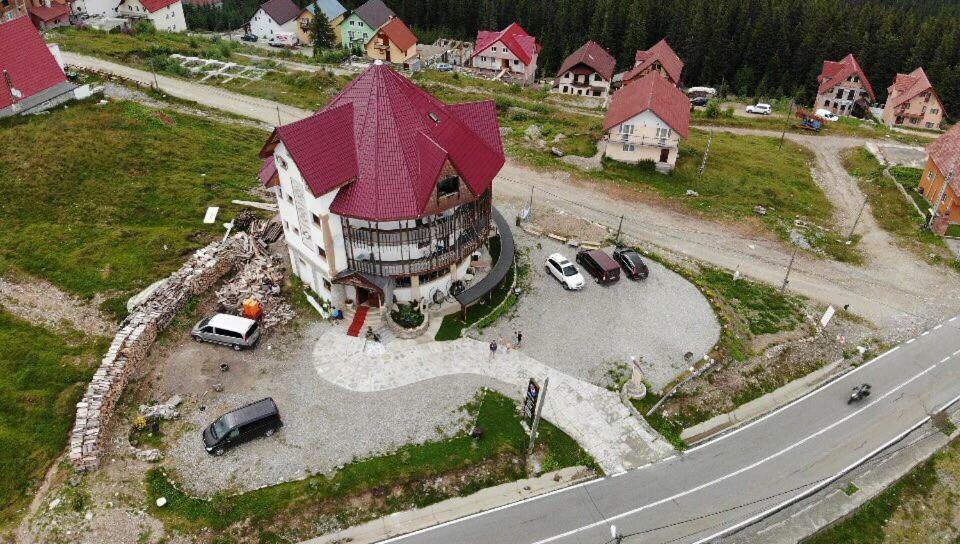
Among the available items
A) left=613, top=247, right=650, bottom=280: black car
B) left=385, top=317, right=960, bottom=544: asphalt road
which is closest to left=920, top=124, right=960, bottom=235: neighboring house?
left=385, top=317, right=960, bottom=544: asphalt road

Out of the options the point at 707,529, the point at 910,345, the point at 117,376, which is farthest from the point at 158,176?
the point at 910,345

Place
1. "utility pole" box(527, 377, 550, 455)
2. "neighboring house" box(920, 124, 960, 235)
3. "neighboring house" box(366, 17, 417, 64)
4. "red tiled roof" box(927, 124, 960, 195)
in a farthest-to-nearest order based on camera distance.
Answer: "neighboring house" box(366, 17, 417, 64) → "red tiled roof" box(927, 124, 960, 195) → "neighboring house" box(920, 124, 960, 235) → "utility pole" box(527, 377, 550, 455)

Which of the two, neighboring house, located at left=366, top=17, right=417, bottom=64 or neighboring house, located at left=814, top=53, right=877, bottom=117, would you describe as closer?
neighboring house, located at left=814, top=53, right=877, bottom=117

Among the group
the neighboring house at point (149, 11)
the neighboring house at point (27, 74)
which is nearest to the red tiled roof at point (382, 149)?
the neighboring house at point (27, 74)

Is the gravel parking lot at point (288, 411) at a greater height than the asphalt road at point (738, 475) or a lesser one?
greater

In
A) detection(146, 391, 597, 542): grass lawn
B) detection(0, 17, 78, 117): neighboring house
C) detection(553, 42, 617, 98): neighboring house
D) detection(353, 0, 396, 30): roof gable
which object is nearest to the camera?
detection(146, 391, 597, 542): grass lawn

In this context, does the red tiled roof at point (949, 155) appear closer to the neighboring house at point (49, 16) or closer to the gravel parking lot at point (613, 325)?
the gravel parking lot at point (613, 325)

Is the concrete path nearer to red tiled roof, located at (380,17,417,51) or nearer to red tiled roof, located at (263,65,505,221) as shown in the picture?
red tiled roof, located at (263,65,505,221)
